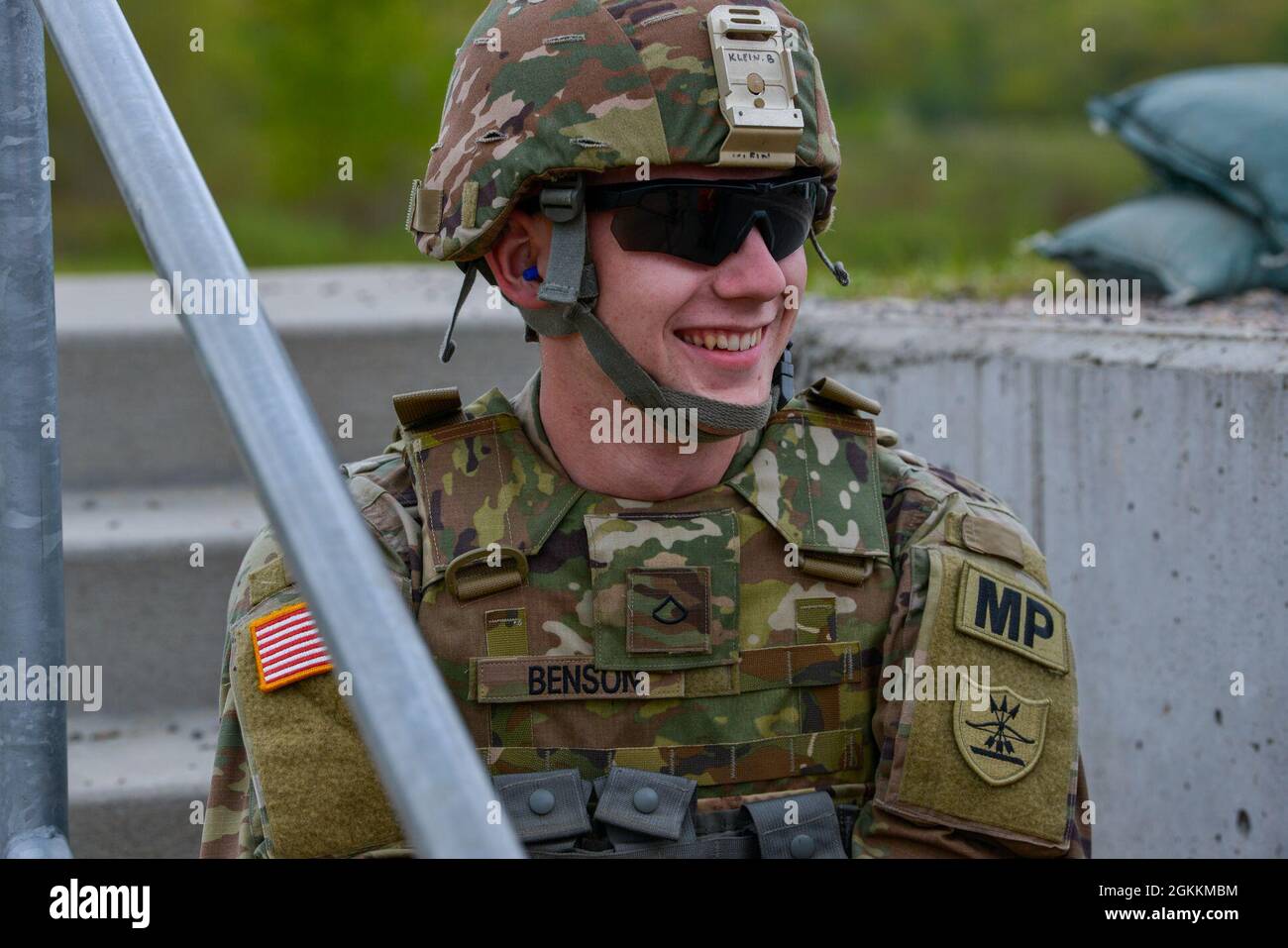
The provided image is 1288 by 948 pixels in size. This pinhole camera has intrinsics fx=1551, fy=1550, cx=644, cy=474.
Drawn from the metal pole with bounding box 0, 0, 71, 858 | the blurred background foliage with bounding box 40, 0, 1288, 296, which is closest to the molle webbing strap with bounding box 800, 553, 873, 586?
the metal pole with bounding box 0, 0, 71, 858

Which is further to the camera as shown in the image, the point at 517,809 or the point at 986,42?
the point at 986,42

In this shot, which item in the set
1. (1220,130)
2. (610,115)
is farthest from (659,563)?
(1220,130)

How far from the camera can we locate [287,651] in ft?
6.89

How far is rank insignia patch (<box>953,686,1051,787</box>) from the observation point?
7.20 feet

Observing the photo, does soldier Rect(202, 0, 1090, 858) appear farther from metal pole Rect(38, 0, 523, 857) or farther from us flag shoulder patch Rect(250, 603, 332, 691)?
metal pole Rect(38, 0, 523, 857)

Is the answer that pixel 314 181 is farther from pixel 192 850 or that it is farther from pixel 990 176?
pixel 192 850

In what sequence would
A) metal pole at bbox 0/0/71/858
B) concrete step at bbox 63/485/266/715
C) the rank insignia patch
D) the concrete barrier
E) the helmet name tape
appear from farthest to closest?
concrete step at bbox 63/485/266/715 < the concrete barrier < the rank insignia patch < the helmet name tape < metal pole at bbox 0/0/71/858

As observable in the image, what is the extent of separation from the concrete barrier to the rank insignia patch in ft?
3.12

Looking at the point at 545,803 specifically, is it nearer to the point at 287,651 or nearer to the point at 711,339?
the point at 287,651

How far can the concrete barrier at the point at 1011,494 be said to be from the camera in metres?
3.02

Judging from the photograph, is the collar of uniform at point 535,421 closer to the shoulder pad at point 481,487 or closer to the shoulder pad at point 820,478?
the shoulder pad at point 481,487
